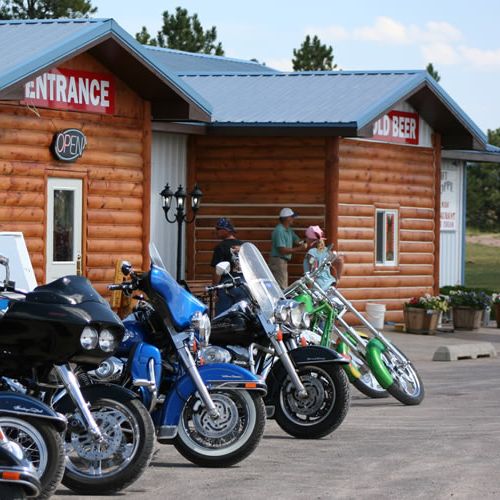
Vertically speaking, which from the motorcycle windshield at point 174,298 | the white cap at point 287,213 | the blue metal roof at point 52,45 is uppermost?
the blue metal roof at point 52,45

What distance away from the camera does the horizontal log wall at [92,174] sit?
58.6ft

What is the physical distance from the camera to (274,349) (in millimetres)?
10680

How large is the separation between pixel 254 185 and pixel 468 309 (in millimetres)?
4026

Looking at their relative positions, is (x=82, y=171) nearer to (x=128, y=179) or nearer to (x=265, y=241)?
(x=128, y=179)

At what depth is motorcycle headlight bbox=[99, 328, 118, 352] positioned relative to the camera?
26.3ft

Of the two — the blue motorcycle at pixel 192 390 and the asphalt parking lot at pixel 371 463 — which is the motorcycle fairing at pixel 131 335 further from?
the asphalt parking lot at pixel 371 463

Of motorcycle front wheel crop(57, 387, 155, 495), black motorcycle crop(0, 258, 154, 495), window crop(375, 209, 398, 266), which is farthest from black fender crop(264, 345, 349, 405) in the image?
window crop(375, 209, 398, 266)

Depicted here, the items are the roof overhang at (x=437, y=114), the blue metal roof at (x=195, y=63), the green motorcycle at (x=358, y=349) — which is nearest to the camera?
the green motorcycle at (x=358, y=349)

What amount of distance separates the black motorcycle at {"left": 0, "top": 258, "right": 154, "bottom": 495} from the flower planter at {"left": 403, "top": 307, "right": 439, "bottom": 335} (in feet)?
47.7

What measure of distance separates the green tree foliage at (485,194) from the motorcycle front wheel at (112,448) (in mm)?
55697

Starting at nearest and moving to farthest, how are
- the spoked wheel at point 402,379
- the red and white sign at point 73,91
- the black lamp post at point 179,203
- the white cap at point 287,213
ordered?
the spoked wheel at point 402,379 < the red and white sign at point 73,91 < the black lamp post at point 179,203 < the white cap at point 287,213

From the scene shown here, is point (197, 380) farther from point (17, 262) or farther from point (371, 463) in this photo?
point (17, 262)

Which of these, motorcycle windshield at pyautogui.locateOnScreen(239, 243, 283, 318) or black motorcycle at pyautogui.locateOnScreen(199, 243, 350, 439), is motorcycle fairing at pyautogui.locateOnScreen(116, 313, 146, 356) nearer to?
black motorcycle at pyautogui.locateOnScreen(199, 243, 350, 439)

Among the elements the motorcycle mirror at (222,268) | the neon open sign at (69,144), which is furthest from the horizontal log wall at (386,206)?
the motorcycle mirror at (222,268)
